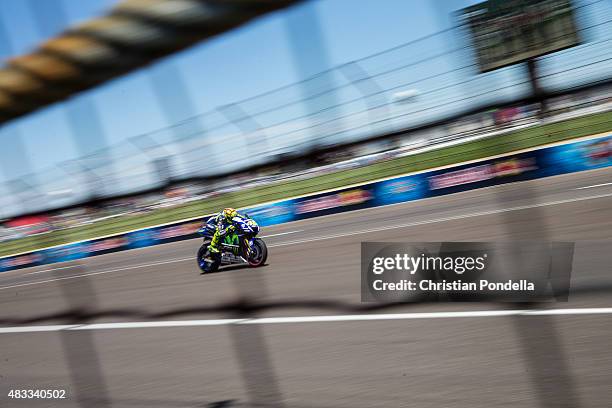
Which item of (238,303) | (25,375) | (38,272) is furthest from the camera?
(38,272)

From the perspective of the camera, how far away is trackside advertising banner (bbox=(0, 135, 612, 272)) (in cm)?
1123

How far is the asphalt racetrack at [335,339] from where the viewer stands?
314 cm

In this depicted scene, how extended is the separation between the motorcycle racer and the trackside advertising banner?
4.84 meters

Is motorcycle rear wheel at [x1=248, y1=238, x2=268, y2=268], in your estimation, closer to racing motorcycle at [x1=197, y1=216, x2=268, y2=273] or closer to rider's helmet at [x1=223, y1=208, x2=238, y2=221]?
racing motorcycle at [x1=197, y1=216, x2=268, y2=273]

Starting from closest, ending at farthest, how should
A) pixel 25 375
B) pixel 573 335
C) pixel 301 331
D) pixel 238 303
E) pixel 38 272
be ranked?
1. pixel 573 335
2. pixel 301 331
3. pixel 25 375
4. pixel 238 303
5. pixel 38 272

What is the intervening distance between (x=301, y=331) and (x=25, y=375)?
2226 millimetres

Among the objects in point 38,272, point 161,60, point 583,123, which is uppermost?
point 161,60

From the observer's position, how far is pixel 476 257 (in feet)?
18.8

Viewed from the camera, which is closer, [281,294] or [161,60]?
[161,60]

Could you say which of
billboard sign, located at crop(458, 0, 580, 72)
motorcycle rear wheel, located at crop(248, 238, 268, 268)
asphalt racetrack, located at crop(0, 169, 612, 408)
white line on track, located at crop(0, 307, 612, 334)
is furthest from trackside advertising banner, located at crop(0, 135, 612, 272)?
white line on track, located at crop(0, 307, 612, 334)

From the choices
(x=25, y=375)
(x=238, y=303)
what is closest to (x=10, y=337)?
(x=25, y=375)

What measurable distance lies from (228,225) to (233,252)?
14.1 inches

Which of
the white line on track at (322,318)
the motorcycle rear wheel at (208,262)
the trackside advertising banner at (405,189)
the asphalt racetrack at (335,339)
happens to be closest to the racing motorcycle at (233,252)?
the motorcycle rear wheel at (208,262)

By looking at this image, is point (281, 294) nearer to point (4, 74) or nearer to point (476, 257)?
point (476, 257)
